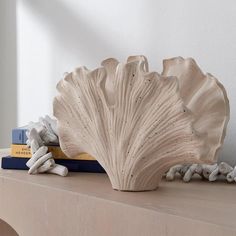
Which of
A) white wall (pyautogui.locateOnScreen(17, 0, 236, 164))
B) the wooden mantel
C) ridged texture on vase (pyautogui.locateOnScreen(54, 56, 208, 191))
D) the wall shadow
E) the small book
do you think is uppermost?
white wall (pyautogui.locateOnScreen(17, 0, 236, 164))

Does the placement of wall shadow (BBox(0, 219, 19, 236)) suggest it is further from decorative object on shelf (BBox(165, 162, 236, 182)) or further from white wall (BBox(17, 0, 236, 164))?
decorative object on shelf (BBox(165, 162, 236, 182))

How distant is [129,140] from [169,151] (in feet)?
0.21

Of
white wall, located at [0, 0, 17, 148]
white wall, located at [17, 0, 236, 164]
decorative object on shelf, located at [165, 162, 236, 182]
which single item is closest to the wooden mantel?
decorative object on shelf, located at [165, 162, 236, 182]

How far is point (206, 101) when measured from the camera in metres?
0.67

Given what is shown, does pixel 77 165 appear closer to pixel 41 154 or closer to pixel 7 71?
pixel 41 154

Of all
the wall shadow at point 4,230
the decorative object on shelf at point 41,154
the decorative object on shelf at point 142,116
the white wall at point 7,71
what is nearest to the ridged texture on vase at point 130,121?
the decorative object on shelf at point 142,116

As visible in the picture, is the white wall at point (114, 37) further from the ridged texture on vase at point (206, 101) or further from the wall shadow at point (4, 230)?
the wall shadow at point (4, 230)

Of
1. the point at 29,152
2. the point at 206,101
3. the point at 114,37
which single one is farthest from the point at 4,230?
the point at 206,101

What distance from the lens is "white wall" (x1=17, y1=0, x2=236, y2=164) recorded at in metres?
0.88

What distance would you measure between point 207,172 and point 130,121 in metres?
0.20

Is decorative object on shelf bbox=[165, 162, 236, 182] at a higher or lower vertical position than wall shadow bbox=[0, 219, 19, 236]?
higher

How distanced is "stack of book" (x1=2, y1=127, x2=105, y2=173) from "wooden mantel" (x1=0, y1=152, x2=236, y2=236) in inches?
0.9

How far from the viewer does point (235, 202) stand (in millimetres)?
618

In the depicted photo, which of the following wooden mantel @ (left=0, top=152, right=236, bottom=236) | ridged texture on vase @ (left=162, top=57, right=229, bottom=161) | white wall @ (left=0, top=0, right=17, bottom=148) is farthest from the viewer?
white wall @ (left=0, top=0, right=17, bottom=148)
